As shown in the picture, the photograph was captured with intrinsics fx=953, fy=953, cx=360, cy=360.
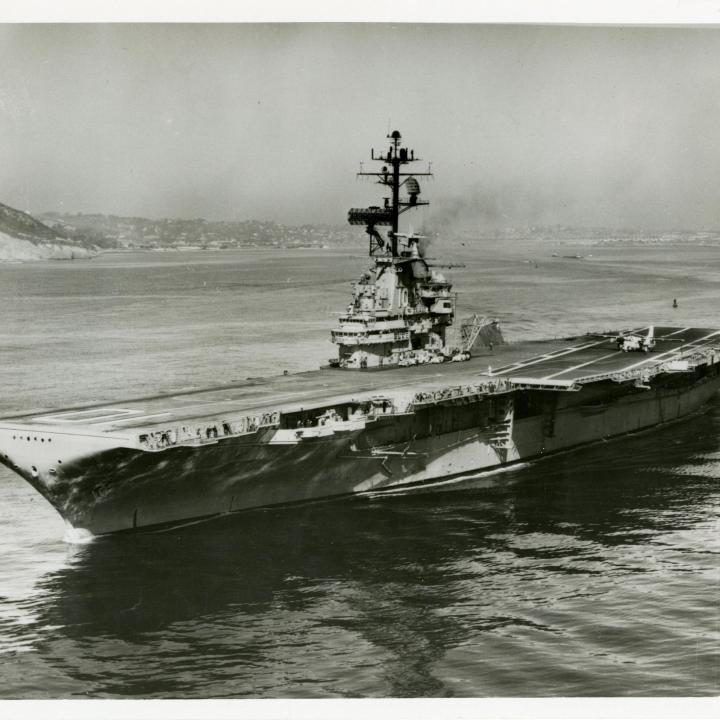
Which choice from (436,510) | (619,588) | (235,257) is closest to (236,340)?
(436,510)

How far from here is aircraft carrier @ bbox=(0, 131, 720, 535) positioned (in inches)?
617

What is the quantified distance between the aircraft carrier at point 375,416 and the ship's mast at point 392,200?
0.17 feet

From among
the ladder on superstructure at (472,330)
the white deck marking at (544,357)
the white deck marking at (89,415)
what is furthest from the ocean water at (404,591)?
the ladder on superstructure at (472,330)

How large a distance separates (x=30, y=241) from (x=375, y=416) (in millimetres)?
14393

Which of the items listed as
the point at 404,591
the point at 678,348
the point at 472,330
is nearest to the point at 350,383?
the point at 472,330

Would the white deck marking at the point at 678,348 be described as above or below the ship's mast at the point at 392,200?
below

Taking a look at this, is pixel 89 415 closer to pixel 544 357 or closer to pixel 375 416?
pixel 375 416

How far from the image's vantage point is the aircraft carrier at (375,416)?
1566cm

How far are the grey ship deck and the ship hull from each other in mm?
601

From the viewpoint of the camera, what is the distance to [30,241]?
90.0 ft

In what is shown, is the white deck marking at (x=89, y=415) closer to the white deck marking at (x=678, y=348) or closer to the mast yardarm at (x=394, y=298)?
the mast yardarm at (x=394, y=298)

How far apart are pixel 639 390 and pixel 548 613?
41.5 ft

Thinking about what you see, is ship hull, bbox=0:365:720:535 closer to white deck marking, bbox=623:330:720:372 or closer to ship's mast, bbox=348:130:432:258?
white deck marking, bbox=623:330:720:372

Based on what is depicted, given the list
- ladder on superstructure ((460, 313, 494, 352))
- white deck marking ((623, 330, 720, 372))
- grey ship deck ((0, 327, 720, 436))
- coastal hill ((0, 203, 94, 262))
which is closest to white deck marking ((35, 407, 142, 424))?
grey ship deck ((0, 327, 720, 436))
